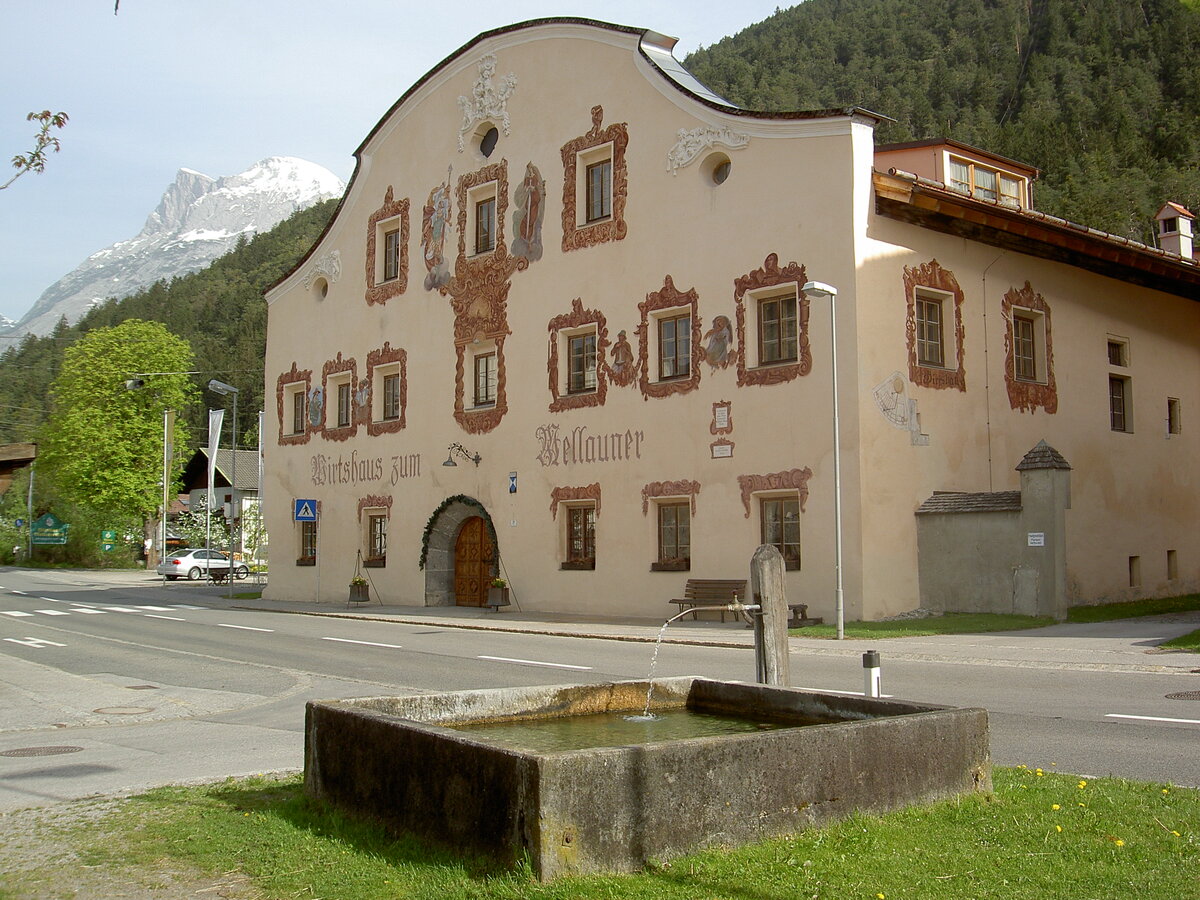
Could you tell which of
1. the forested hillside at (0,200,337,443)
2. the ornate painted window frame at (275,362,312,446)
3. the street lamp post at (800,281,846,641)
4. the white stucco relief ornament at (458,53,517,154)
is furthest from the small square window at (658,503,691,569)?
the forested hillside at (0,200,337,443)

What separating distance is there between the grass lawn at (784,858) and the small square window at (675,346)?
1934 cm

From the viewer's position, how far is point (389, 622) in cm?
2745

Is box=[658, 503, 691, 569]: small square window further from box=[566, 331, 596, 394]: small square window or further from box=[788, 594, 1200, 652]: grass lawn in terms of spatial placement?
box=[788, 594, 1200, 652]: grass lawn

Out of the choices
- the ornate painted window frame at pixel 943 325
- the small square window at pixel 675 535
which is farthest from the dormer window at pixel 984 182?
the small square window at pixel 675 535

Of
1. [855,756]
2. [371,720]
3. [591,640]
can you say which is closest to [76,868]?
[371,720]

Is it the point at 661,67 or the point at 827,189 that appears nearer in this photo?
the point at 827,189

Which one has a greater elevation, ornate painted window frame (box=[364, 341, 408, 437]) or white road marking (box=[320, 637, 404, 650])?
ornate painted window frame (box=[364, 341, 408, 437])

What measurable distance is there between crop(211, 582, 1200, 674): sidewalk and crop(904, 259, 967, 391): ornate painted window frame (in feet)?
17.8

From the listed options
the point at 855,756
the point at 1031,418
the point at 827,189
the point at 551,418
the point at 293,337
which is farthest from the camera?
the point at 293,337

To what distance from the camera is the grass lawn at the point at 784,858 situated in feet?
16.5

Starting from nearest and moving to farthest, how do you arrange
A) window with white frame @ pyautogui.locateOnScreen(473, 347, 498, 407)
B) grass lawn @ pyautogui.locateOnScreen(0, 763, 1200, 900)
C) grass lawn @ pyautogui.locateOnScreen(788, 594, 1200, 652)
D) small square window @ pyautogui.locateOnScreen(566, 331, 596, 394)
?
grass lawn @ pyautogui.locateOnScreen(0, 763, 1200, 900)
grass lawn @ pyautogui.locateOnScreen(788, 594, 1200, 652)
small square window @ pyautogui.locateOnScreen(566, 331, 596, 394)
window with white frame @ pyautogui.locateOnScreen(473, 347, 498, 407)

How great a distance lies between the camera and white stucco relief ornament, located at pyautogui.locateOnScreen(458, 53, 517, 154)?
3123cm

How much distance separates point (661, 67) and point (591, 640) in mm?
13022

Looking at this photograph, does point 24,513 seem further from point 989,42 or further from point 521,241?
point 989,42
